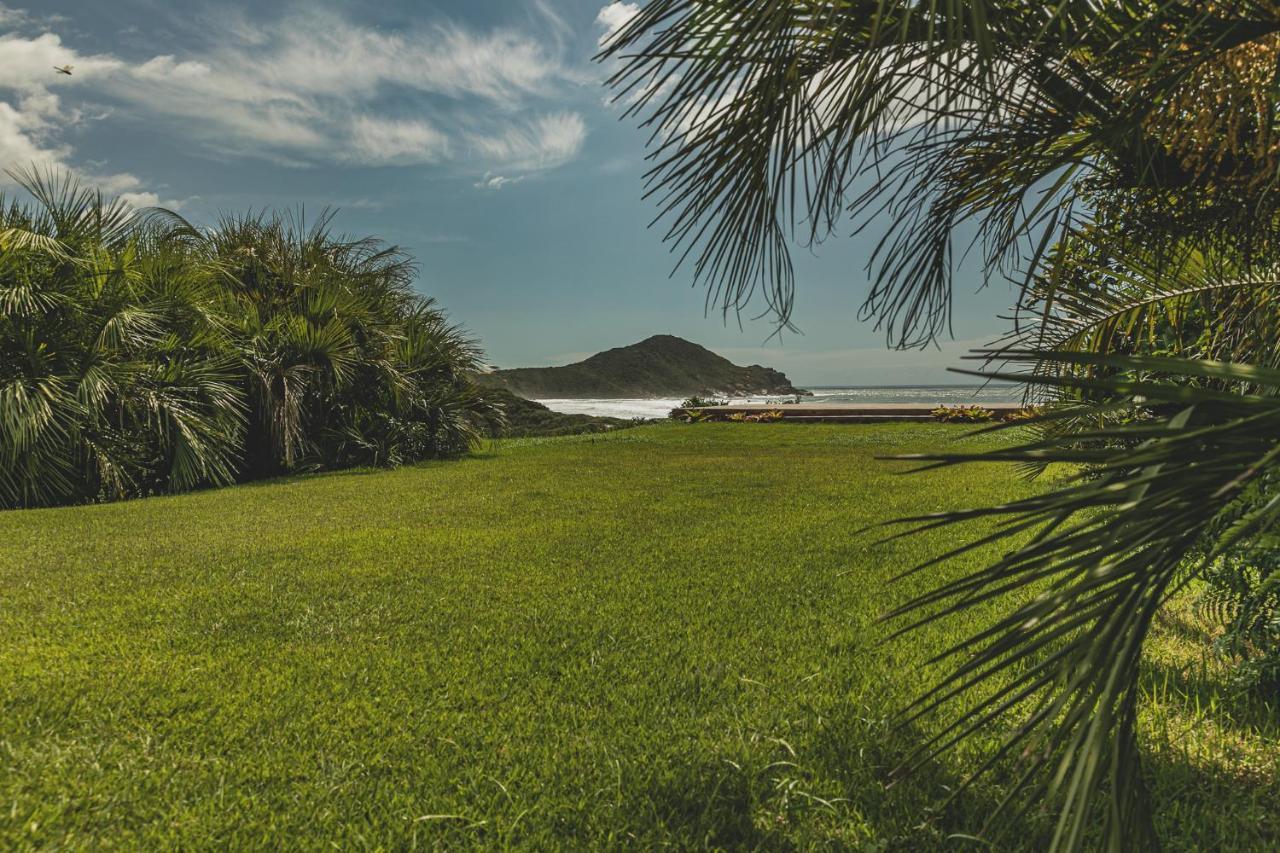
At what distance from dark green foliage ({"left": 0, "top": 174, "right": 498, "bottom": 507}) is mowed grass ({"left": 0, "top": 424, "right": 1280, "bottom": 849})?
3.10 metres

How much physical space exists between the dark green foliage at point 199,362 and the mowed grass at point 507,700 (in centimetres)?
310

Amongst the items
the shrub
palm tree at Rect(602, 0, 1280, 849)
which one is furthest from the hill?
palm tree at Rect(602, 0, 1280, 849)

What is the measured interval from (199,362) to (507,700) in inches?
358

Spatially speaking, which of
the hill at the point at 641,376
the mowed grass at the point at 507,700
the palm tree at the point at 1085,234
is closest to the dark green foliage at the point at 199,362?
the mowed grass at the point at 507,700

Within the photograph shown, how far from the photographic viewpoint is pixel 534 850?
196cm

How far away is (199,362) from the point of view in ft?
32.2

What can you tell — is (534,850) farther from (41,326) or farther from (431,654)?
(41,326)

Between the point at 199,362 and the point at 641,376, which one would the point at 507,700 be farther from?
the point at 641,376

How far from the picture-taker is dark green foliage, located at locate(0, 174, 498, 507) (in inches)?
329

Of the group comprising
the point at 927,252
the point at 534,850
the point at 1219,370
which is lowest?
the point at 534,850

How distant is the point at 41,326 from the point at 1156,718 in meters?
11.0

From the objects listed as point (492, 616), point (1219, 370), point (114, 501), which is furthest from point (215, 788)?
point (114, 501)

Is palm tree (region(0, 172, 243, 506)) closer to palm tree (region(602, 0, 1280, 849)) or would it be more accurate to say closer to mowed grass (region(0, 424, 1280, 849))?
mowed grass (region(0, 424, 1280, 849))

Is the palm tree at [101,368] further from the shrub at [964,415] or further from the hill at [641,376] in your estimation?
the hill at [641,376]
